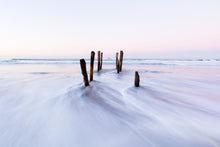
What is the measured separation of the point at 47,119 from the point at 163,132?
2.37m

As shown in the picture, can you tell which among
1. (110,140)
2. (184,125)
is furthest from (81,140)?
(184,125)

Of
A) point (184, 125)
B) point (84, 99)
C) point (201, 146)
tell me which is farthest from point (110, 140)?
point (84, 99)

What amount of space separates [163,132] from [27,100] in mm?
4028

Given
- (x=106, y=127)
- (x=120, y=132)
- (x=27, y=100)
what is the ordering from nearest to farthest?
(x=120, y=132), (x=106, y=127), (x=27, y=100)

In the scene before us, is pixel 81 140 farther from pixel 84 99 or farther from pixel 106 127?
pixel 84 99

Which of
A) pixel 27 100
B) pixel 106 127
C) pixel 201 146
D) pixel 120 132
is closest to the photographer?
pixel 201 146

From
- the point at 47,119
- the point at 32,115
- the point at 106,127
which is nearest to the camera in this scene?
the point at 106,127

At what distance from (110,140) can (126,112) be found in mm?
1178

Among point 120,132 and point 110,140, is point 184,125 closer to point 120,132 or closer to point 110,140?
point 120,132

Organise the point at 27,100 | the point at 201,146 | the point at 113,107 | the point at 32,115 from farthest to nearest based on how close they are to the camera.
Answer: the point at 27,100
the point at 113,107
the point at 32,115
the point at 201,146

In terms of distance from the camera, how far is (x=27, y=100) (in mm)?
4121

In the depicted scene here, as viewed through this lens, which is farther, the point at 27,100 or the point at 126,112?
the point at 27,100

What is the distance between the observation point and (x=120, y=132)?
2312mm

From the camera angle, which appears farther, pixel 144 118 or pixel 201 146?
pixel 144 118
